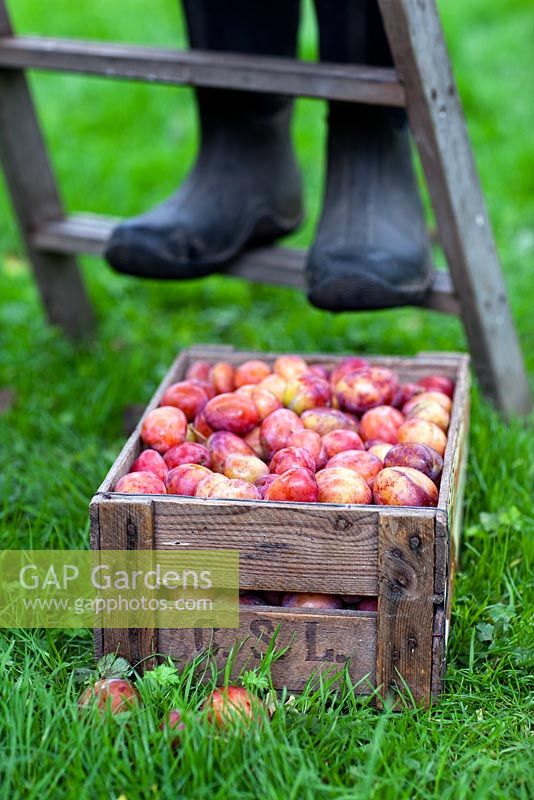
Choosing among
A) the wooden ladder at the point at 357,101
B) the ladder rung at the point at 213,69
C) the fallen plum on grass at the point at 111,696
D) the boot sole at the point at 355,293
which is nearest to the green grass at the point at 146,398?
the fallen plum on grass at the point at 111,696

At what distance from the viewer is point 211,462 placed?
171cm

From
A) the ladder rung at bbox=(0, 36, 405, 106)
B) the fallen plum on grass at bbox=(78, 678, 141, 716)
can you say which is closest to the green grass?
the fallen plum on grass at bbox=(78, 678, 141, 716)

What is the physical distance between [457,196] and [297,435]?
2.55ft

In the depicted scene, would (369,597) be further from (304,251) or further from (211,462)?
(304,251)

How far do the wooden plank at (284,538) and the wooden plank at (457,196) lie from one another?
0.97m

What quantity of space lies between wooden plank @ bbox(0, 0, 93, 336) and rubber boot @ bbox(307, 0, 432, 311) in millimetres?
949

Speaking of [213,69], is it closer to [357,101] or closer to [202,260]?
[357,101]

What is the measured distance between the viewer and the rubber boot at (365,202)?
2.16 m

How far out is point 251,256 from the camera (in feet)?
8.46

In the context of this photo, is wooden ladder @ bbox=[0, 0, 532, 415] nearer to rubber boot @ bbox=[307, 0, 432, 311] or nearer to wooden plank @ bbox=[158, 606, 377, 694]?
rubber boot @ bbox=[307, 0, 432, 311]

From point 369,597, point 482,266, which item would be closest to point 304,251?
point 482,266

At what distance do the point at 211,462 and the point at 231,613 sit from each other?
295 millimetres

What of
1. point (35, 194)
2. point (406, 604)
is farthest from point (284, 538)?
point (35, 194)

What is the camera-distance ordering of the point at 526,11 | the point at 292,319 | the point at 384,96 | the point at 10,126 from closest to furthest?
the point at 384,96, the point at 10,126, the point at 292,319, the point at 526,11
